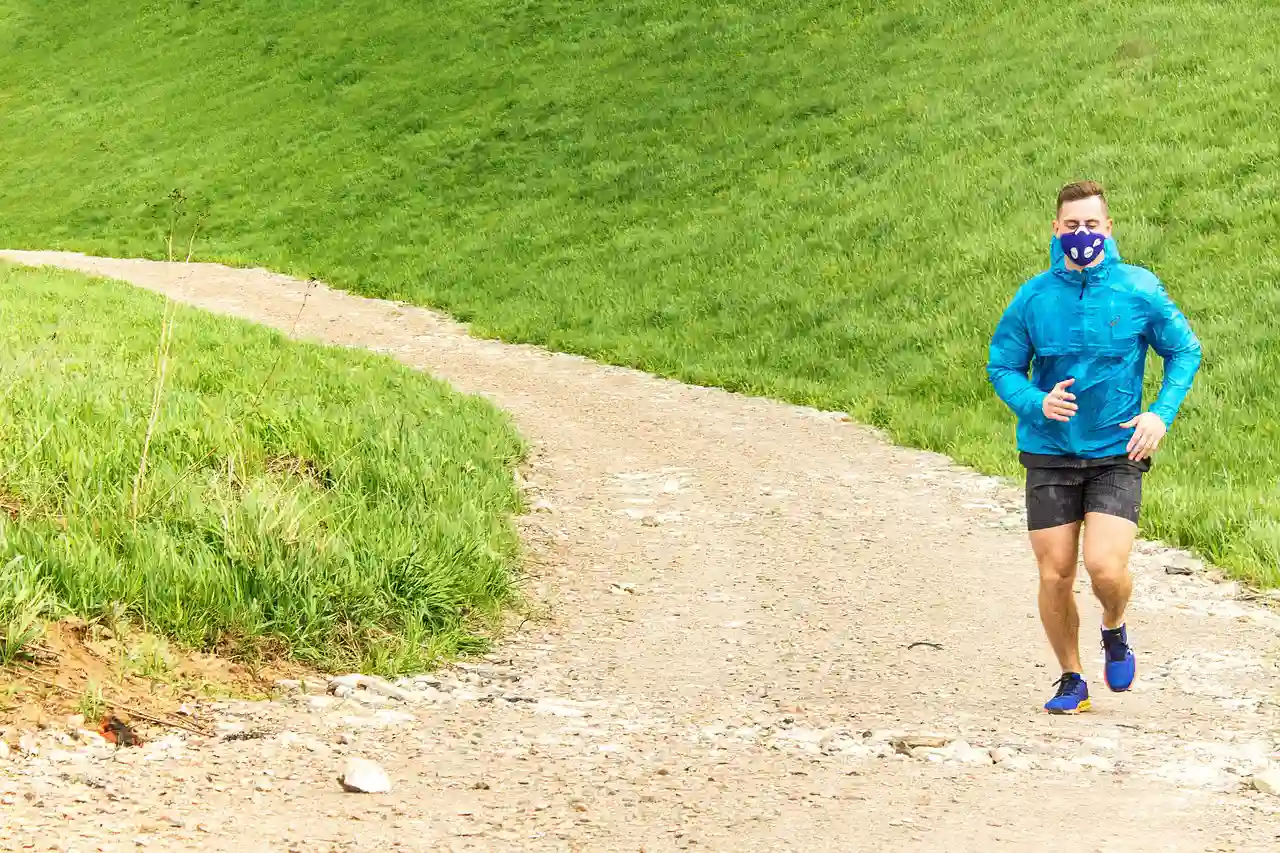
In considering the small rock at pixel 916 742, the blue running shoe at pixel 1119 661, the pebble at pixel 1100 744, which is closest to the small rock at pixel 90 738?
the small rock at pixel 916 742

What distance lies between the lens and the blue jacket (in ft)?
20.3

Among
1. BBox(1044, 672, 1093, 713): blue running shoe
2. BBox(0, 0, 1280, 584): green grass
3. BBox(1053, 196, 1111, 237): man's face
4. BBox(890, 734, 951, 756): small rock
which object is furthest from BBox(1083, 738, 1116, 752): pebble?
BBox(0, 0, 1280, 584): green grass

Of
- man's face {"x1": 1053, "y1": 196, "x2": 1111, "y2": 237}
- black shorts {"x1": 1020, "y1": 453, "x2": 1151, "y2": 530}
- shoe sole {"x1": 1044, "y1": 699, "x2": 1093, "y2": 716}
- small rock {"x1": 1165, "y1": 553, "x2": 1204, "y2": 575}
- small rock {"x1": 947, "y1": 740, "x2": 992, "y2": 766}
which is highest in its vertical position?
man's face {"x1": 1053, "y1": 196, "x2": 1111, "y2": 237}

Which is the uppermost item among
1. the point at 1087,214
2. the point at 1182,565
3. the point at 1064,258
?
the point at 1087,214

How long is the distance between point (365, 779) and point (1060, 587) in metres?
3.30

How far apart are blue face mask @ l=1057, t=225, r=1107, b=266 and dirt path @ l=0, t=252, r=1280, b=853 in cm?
210

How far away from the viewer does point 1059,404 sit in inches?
237

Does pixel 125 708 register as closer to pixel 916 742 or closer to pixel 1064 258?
pixel 916 742

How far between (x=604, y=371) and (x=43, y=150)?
31.4 m

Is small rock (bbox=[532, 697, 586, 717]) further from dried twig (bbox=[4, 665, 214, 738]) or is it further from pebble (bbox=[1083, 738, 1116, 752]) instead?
pebble (bbox=[1083, 738, 1116, 752])

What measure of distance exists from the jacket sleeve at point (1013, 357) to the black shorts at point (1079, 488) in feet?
0.87

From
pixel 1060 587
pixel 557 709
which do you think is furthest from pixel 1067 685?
pixel 557 709

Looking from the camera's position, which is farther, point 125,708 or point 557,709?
point 557,709

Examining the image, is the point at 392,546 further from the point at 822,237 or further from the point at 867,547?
the point at 822,237
